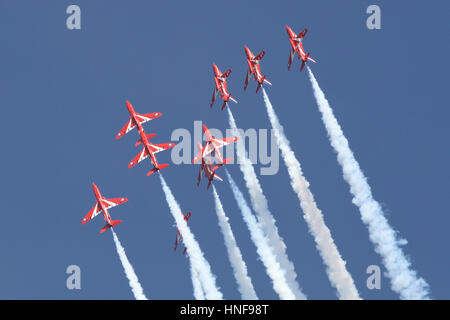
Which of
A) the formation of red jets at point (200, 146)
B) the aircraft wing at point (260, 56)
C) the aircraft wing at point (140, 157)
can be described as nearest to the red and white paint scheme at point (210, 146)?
the formation of red jets at point (200, 146)

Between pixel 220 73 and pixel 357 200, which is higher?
pixel 220 73

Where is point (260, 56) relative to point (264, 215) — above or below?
above

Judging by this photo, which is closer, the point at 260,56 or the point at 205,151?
the point at 205,151

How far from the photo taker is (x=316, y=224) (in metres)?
107

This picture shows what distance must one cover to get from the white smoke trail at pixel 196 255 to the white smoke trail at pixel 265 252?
5.81 m

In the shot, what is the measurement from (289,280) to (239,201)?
11182 mm

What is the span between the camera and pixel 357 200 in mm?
103500

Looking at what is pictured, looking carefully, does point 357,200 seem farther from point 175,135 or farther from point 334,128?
point 175,135

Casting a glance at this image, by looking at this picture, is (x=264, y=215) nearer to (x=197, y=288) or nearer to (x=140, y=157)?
(x=197, y=288)

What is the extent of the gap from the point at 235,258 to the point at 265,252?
6569 millimetres

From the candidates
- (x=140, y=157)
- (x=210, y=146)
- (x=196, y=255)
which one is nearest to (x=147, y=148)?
(x=140, y=157)

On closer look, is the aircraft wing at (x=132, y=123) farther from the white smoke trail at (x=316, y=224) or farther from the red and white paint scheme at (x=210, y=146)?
the white smoke trail at (x=316, y=224)

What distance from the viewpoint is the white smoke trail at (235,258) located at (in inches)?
4281
